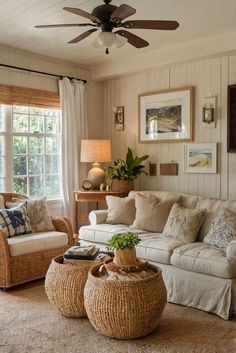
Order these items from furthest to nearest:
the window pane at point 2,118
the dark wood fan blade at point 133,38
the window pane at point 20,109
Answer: the window pane at point 20,109
the window pane at point 2,118
the dark wood fan blade at point 133,38

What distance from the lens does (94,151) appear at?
5.10m

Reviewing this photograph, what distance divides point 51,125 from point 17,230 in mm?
1789

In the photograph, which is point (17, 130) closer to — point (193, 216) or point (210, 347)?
point (193, 216)

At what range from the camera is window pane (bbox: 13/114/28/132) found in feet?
15.9

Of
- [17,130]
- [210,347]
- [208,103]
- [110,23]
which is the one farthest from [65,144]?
[210,347]

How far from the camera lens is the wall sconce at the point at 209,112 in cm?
449

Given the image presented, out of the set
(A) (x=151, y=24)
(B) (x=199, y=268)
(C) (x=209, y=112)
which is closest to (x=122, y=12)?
(A) (x=151, y=24)

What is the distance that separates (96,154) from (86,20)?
5.92 ft

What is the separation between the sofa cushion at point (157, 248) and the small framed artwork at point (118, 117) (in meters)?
2.16

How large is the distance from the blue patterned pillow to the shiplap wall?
1831 mm

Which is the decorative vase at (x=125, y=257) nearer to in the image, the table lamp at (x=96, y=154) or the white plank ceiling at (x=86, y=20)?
the white plank ceiling at (x=86, y=20)

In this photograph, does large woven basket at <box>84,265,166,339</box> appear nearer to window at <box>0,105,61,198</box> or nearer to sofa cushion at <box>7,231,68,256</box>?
sofa cushion at <box>7,231,68,256</box>

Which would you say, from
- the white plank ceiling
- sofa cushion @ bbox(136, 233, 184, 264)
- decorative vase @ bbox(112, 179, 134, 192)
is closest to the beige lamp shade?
decorative vase @ bbox(112, 179, 134, 192)

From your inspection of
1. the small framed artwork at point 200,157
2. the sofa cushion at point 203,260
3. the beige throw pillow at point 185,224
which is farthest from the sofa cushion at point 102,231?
the small framed artwork at point 200,157
